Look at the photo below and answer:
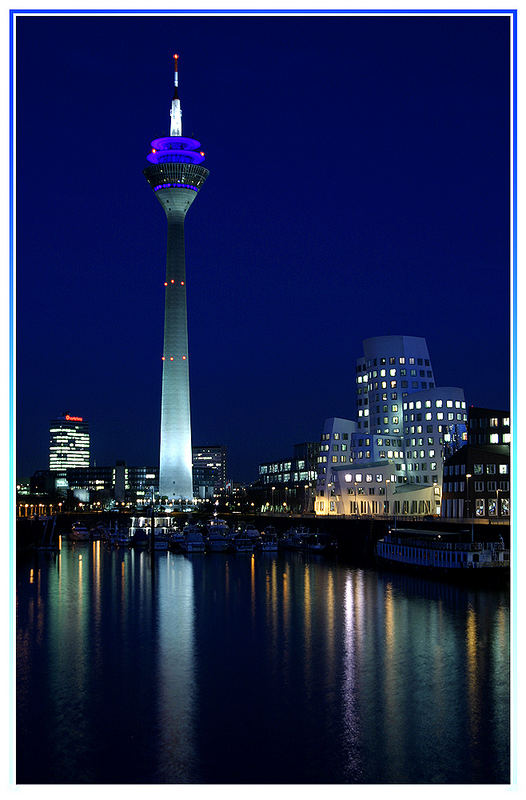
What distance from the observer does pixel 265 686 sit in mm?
18344

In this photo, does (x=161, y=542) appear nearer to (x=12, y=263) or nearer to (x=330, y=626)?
(x=330, y=626)

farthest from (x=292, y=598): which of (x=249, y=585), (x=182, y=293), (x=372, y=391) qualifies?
(x=182, y=293)

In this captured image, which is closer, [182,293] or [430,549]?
[430,549]

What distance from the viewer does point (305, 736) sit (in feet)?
47.9

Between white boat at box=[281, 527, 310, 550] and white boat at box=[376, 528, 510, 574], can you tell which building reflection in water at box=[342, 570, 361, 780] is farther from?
white boat at box=[281, 527, 310, 550]

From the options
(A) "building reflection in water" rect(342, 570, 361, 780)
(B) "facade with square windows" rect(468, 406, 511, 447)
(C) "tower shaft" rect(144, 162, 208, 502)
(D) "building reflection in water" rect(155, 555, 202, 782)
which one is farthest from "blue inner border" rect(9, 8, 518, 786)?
(C) "tower shaft" rect(144, 162, 208, 502)

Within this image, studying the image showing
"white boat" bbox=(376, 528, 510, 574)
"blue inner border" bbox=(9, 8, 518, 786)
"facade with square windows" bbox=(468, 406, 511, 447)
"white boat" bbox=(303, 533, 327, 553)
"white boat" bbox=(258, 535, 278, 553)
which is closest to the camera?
"blue inner border" bbox=(9, 8, 518, 786)

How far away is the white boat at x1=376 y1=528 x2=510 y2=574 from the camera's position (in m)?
36.8

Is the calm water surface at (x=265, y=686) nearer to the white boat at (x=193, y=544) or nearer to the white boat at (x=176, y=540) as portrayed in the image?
the white boat at (x=193, y=544)

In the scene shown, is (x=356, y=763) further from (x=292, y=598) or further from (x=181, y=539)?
(x=181, y=539)

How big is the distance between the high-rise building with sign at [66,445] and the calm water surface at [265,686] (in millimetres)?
Result: 160155

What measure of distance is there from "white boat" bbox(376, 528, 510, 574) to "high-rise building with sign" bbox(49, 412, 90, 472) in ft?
500

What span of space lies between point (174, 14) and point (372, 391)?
230ft

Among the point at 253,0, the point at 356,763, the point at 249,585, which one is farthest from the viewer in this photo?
the point at 249,585
